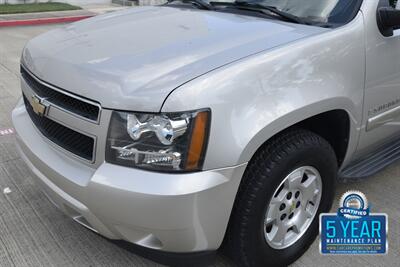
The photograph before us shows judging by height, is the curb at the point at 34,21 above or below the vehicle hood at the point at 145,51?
below

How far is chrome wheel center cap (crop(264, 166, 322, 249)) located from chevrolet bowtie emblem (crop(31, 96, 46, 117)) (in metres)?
1.31

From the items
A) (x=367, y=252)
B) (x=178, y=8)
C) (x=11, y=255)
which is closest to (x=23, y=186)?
(x=11, y=255)

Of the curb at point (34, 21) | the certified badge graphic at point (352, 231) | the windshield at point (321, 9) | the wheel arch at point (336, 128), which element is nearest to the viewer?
the wheel arch at point (336, 128)

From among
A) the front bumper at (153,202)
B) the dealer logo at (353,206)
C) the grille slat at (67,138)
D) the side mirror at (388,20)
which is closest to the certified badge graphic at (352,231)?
the dealer logo at (353,206)

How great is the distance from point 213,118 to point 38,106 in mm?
1057

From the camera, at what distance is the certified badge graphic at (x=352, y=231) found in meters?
2.75

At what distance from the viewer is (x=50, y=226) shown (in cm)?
294

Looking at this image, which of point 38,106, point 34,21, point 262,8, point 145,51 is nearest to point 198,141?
point 145,51

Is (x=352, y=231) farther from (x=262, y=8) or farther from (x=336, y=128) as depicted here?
(x=262, y=8)

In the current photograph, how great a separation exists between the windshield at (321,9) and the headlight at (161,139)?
46.2 inches

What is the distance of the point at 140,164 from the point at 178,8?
171cm

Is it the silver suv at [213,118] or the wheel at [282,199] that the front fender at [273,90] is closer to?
the silver suv at [213,118]

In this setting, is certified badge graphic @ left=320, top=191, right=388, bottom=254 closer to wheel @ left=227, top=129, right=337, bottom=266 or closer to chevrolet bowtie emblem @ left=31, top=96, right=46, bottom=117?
wheel @ left=227, top=129, right=337, bottom=266

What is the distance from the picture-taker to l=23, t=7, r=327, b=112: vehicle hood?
2004 mm
